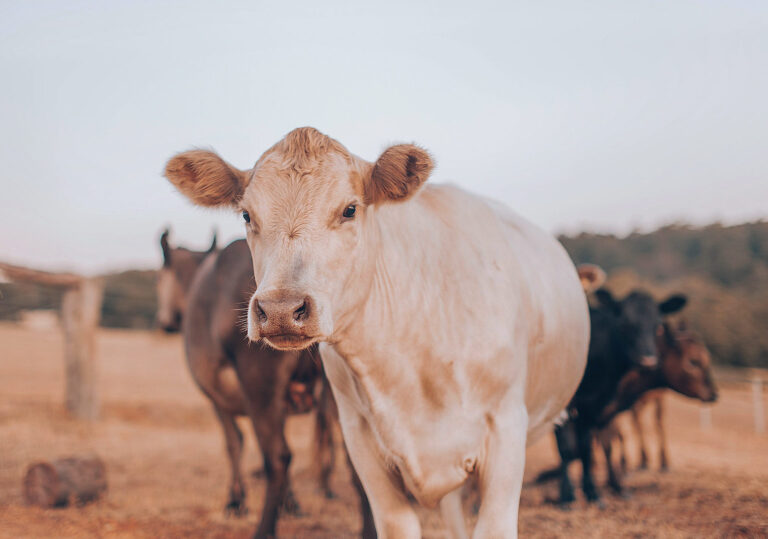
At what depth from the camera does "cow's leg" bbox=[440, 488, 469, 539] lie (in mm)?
3838

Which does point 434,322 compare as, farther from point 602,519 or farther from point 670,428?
point 670,428

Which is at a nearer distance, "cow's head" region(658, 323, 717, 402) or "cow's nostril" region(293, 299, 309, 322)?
"cow's nostril" region(293, 299, 309, 322)

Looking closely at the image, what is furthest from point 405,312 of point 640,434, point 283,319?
point 640,434

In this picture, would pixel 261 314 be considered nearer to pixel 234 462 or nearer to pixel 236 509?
pixel 236 509

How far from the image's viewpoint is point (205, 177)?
10.2ft

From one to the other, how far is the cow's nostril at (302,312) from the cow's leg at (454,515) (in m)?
1.91

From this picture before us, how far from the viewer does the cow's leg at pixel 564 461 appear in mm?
6457

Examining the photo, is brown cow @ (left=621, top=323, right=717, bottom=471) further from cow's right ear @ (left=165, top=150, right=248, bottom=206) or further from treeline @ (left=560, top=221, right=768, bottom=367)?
treeline @ (left=560, top=221, right=768, bottom=367)

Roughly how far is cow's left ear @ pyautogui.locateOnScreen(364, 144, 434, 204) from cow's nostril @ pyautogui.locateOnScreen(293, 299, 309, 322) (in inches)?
27.4

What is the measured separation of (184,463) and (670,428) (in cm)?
1103

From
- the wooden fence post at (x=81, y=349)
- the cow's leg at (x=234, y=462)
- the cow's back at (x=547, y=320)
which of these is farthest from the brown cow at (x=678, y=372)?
the wooden fence post at (x=81, y=349)

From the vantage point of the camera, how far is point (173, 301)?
8.01 meters

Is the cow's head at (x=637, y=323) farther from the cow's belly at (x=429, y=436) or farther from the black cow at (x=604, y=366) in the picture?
the cow's belly at (x=429, y=436)

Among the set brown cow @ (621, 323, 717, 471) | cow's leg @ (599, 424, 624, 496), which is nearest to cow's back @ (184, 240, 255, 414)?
cow's leg @ (599, 424, 624, 496)
